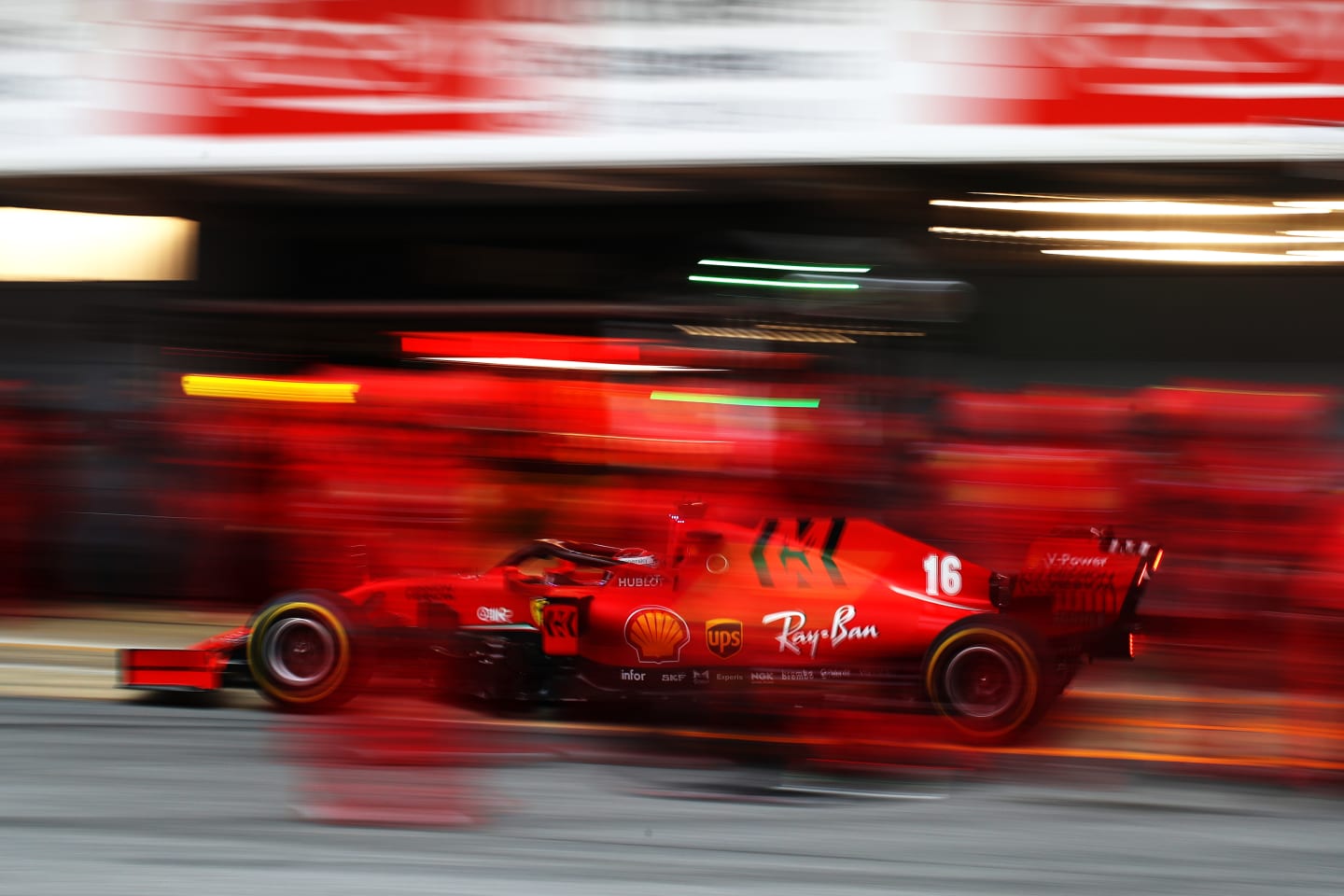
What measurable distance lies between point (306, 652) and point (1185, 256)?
7.92 meters

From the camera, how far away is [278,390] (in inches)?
346

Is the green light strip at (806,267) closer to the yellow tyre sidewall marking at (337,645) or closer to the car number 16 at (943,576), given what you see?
the car number 16 at (943,576)

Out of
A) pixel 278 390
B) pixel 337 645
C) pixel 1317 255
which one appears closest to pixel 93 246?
pixel 278 390

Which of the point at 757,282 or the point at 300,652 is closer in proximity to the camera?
the point at 300,652

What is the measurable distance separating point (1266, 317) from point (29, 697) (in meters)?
9.23

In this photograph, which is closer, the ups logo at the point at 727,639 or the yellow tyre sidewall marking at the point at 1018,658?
the yellow tyre sidewall marking at the point at 1018,658

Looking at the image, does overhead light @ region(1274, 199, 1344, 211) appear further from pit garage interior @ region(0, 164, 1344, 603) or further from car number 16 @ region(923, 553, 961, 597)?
car number 16 @ region(923, 553, 961, 597)

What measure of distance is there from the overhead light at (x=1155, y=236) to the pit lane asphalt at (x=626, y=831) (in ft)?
20.2

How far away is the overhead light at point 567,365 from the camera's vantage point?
29.1 feet

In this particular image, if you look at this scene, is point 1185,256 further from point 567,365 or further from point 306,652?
point 306,652

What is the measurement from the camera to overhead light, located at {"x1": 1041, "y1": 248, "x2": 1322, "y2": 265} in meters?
10.8

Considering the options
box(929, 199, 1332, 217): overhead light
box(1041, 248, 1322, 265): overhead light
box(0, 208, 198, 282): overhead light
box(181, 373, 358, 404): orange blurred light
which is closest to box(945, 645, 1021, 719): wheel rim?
box(929, 199, 1332, 217): overhead light

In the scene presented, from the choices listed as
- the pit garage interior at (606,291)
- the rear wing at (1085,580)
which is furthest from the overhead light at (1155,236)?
the rear wing at (1085,580)

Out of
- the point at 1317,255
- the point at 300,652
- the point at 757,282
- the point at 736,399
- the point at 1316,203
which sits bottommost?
the point at 300,652
